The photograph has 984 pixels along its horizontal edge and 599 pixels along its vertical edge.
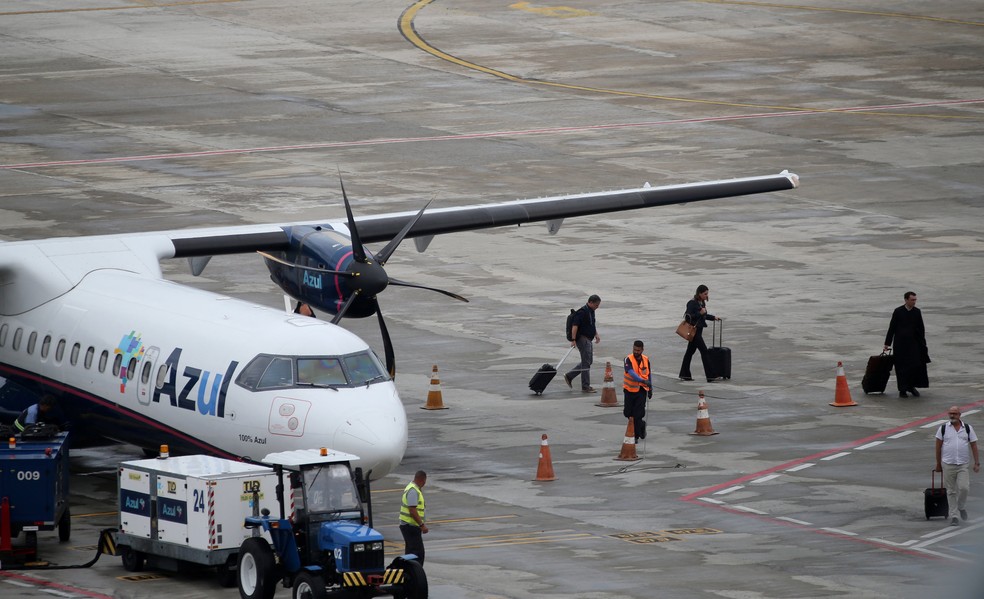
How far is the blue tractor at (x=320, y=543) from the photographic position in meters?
17.1

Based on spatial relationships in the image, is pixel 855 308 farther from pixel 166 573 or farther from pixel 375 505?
pixel 166 573

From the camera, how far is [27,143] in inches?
2057

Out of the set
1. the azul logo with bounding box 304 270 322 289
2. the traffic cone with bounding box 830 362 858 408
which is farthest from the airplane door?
the traffic cone with bounding box 830 362 858 408

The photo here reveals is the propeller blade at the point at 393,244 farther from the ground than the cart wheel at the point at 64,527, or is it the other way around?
the propeller blade at the point at 393,244

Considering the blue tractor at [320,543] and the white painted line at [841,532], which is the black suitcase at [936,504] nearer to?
the white painted line at [841,532]

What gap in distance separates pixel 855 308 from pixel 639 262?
21.0 feet

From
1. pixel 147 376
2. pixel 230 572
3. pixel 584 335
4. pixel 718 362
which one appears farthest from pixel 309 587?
pixel 718 362

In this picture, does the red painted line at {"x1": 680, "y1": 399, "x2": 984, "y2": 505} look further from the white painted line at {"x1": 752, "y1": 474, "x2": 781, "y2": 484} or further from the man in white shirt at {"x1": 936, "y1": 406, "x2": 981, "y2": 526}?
the man in white shirt at {"x1": 936, "y1": 406, "x2": 981, "y2": 526}

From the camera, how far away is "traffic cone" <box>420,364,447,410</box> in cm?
2814

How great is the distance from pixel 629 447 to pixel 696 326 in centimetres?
537

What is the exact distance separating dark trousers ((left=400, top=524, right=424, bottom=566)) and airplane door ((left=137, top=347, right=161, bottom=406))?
5.23 meters

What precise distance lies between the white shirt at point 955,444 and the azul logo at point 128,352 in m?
11.1

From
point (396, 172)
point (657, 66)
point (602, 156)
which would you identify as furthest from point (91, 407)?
point (657, 66)

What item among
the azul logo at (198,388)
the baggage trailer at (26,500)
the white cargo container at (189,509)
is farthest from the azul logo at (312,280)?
the baggage trailer at (26,500)
